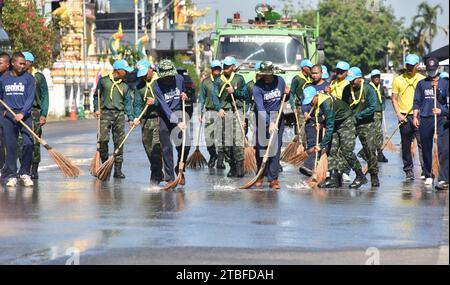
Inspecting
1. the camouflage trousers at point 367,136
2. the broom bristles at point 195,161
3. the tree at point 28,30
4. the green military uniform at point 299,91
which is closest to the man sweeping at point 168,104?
the camouflage trousers at point 367,136

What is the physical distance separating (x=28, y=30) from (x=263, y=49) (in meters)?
19.2

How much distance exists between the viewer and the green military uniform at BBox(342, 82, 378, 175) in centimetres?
1805

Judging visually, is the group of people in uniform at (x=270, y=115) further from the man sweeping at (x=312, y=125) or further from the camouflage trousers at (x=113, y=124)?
the camouflage trousers at (x=113, y=124)

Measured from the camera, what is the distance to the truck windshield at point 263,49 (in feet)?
93.2

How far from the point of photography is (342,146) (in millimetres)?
17609

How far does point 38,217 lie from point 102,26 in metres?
86.1

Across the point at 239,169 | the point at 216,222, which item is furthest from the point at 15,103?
the point at 216,222

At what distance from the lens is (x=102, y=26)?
9900 centimetres

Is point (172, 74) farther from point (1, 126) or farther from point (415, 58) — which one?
point (415, 58)

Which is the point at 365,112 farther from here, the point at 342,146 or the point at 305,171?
the point at 305,171

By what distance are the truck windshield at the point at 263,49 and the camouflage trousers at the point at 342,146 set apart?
10.7 meters

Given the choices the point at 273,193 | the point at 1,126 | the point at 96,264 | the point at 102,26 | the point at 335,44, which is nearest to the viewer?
the point at 96,264

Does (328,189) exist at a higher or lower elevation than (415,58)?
lower
